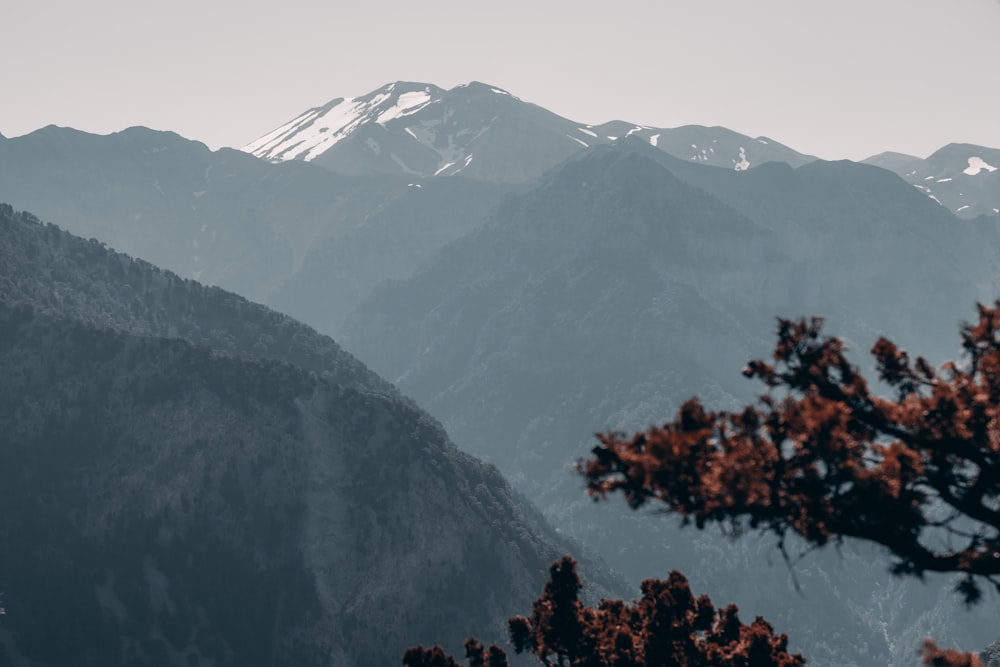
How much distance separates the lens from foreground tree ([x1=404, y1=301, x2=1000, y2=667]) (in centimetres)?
2881

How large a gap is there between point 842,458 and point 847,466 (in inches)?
9.0

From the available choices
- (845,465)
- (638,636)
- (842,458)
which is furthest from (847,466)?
(638,636)

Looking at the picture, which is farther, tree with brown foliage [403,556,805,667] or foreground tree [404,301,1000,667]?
tree with brown foliage [403,556,805,667]

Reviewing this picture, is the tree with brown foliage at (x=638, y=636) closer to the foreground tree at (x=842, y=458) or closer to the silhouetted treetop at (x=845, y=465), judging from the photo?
the foreground tree at (x=842, y=458)

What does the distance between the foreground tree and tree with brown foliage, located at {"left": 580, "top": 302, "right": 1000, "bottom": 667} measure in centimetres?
3

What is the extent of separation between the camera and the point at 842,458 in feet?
94.6

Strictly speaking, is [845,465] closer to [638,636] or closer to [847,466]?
[847,466]

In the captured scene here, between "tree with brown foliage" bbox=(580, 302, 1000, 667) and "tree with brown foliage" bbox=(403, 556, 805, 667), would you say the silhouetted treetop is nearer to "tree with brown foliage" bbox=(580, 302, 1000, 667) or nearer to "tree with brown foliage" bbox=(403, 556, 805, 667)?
"tree with brown foliage" bbox=(580, 302, 1000, 667)

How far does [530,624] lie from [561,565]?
3.03 meters

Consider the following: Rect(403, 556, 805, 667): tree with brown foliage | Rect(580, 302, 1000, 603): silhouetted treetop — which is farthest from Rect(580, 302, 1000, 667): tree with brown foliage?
Rect(403, 556, 805, 667): tree with brown foliage

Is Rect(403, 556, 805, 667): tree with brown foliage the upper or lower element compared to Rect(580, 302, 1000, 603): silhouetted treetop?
lower

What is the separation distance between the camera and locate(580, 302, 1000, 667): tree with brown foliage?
28766mm

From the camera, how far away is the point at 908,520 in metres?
29.3

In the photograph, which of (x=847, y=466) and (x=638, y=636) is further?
(x=638, y=636)
